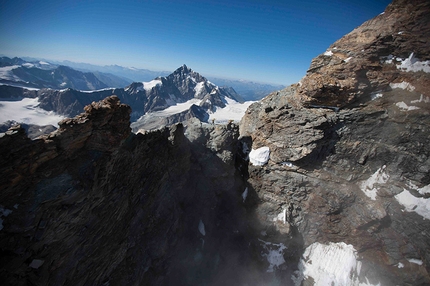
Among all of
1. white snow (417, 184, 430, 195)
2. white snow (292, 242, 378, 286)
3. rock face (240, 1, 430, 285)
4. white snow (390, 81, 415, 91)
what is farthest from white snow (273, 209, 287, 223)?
white snow (390, 81, 415, 91)

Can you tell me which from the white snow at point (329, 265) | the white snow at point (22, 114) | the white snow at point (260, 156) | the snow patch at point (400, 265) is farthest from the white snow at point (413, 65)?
the white snow at point (22, 114)

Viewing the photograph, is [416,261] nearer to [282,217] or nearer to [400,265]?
[400,265]

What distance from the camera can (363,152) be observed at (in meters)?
23.3

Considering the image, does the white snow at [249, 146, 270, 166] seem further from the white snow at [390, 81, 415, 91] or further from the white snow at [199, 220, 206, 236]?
the white snow at [390, 81, 415, 91]

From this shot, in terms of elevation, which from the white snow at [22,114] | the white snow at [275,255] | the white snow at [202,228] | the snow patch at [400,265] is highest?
the snow patch at [400,265]

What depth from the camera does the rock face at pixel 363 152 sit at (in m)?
20.8

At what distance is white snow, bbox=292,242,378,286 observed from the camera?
24312 millimetres

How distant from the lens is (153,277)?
20219 mm

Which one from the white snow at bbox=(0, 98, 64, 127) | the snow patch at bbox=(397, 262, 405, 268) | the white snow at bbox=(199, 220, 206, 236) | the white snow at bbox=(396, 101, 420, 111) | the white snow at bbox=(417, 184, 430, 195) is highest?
the white snow at bbox=(396, 101, 420, 111)

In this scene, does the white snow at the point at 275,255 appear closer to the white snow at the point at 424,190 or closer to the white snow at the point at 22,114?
the white snow at the point at 424,190

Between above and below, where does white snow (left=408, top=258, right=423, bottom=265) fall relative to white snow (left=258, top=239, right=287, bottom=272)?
above

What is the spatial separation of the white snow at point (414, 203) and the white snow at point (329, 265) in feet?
29.0

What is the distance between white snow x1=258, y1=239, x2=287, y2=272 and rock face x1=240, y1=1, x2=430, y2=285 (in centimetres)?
195

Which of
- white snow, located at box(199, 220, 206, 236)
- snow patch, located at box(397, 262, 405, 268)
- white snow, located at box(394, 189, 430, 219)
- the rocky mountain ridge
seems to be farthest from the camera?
white snow, located at box(199, 220, 206, 236)
